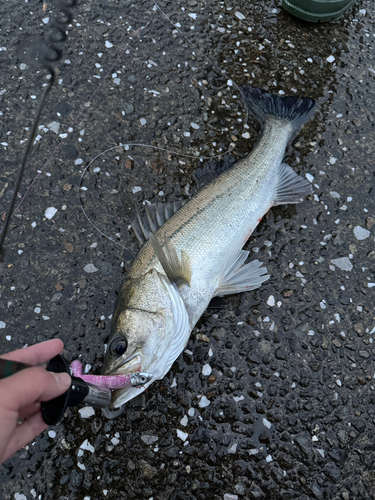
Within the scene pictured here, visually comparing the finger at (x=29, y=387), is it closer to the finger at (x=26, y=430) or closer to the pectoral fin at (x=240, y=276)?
the finger at (x=26, y=430)

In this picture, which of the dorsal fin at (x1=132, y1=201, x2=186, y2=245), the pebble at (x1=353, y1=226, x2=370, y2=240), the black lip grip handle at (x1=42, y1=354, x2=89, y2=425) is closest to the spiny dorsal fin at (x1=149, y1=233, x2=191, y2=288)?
the dorsal fin at (x1=132, y1=201, x2=186, y2=245)

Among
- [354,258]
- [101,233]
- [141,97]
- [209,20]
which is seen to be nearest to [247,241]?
[354,258]

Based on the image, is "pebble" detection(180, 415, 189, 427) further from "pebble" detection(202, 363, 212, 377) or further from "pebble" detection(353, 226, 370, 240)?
"pebble" detection(353, 226, 370, 240)

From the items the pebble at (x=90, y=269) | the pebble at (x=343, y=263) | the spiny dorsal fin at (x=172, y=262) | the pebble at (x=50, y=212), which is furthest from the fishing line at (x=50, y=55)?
the pebble at (x=343, y=263)

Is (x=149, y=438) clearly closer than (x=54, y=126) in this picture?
Yes

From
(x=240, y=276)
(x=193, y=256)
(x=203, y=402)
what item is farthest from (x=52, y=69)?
(x=203, y=402)

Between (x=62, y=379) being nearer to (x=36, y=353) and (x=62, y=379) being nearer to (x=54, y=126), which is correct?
(x=36, y=353)

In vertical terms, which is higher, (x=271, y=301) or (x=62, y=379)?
(x=62, y=379)
